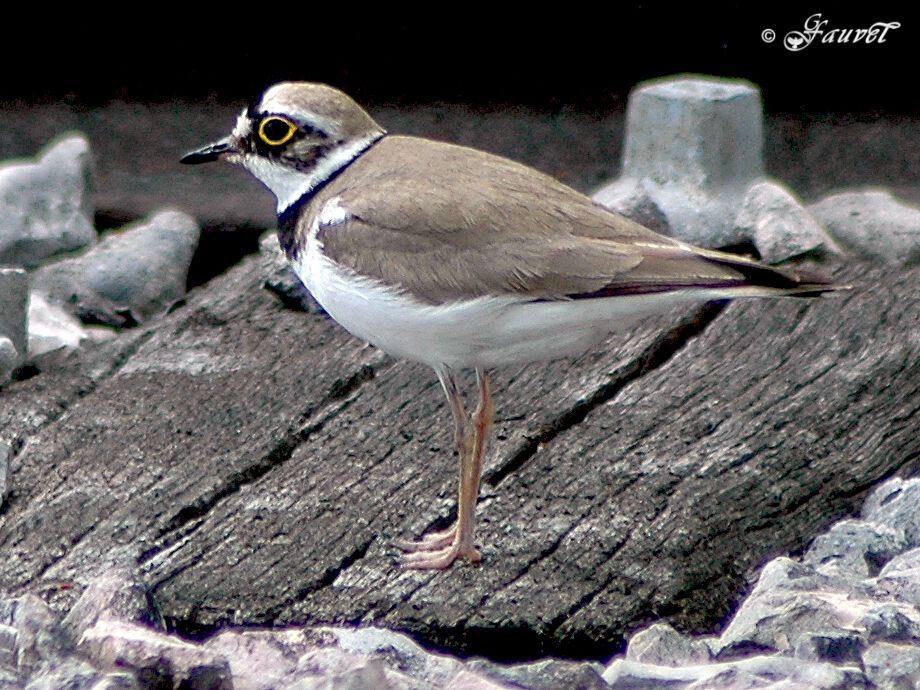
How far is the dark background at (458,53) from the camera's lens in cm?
609

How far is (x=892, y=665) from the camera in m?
2.46

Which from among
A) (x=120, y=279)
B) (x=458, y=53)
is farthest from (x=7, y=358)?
(x=458, y=53)

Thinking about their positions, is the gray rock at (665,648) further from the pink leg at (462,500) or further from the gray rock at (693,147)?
the gray rock at (693,147)

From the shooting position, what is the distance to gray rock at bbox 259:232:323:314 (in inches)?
162

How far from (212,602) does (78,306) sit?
1.87m

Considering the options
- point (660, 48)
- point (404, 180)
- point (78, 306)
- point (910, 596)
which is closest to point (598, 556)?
point (910, 596)

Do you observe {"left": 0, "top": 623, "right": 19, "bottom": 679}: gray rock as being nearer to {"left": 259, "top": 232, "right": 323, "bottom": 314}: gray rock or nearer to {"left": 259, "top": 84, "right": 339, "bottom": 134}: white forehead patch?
{"left": 259, "top": 84, "right": 339, "bottom": 134}: white forehead patch

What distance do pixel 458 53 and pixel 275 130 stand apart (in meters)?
3.05

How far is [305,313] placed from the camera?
13.5 ft

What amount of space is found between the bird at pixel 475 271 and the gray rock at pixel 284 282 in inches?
31.6

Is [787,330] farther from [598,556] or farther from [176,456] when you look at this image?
[176,456]

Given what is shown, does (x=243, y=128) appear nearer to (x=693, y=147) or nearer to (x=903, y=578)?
(x=903, y=578)
